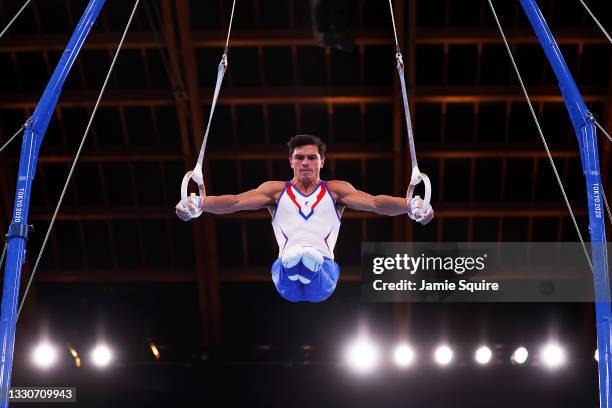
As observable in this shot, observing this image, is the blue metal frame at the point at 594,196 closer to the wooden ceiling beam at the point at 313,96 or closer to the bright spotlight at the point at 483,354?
the wooden ceiling beam at the point at 313,96

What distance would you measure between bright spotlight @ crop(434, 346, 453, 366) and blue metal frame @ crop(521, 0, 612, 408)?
750 cm

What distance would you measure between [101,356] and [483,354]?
7.03 metres

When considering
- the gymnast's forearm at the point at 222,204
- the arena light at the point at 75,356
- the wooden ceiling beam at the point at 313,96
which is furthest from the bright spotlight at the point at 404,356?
the gymnast's forearm at the point at 222,204

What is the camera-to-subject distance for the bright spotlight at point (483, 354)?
14.3m

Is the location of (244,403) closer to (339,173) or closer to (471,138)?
(339,173)

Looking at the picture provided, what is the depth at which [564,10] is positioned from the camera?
539 inches

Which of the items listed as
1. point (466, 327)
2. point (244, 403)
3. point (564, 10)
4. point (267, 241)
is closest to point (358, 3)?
point (564, 10)

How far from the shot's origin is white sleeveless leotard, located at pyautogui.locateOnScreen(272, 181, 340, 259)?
6.96 m

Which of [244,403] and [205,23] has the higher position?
[205,23]

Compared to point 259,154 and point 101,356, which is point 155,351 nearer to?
point 101,356

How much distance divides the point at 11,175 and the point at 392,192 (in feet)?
23.7

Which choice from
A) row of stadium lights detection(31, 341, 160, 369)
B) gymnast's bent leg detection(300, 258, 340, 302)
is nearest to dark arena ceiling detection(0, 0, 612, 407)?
row of stadium lights detection(31, 341, 160, 369)

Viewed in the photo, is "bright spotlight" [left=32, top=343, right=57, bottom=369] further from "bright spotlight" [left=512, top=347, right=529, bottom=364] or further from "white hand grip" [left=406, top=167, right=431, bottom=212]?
"white hand grip" [left=406, top=167, right=431, bottom=212]

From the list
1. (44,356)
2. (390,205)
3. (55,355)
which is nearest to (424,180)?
(390,205)
